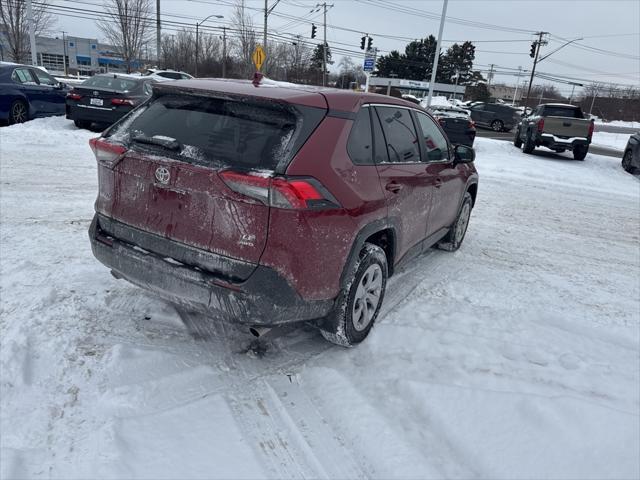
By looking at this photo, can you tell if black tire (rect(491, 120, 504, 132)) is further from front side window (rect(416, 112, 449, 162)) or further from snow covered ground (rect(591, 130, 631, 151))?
front side window (rect(416, 112, 449, 162))

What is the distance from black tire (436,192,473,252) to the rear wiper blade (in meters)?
3.81

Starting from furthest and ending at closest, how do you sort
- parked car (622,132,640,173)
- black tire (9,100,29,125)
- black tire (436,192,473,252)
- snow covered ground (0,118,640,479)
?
parked car (622,132,640,173), black tire (9,100,29,125), black tire (436,192,473,252), snow covered ground (0,118,640,479)

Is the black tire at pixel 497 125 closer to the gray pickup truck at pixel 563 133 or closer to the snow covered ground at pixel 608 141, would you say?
the snow covered ground at pixel 608 141

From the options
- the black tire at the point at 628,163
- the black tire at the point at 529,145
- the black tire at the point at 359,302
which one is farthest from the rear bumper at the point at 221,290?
the black tire at the point at 529,145

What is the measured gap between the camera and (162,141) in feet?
9.57

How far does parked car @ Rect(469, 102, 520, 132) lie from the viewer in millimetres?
29109

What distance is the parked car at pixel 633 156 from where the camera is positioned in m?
13.9

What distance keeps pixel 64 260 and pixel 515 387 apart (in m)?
4.00

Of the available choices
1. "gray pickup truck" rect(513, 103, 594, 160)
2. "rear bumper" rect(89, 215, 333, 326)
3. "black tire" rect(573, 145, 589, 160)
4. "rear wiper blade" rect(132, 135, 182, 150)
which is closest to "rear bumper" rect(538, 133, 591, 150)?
"gray pickup truck" rect(513, 103, 594, 160)

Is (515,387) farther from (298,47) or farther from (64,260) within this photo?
(298,47)

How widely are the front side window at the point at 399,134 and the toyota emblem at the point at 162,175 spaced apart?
5.49 feet

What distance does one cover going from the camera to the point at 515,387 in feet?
10.4

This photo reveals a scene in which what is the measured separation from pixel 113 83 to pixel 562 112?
47.6 feet

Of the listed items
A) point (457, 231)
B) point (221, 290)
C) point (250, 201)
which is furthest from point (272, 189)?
point (457, 231)
